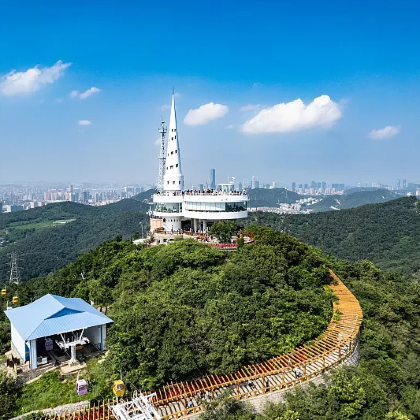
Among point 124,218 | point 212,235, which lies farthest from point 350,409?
point 124,218

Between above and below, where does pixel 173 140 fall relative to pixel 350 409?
above

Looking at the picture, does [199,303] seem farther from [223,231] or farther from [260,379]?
[223,231]

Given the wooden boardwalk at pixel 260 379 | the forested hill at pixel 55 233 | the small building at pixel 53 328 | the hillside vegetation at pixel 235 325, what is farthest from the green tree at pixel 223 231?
the forested hill at pixel 55 233

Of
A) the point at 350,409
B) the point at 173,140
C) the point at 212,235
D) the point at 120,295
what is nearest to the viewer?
the point at 350,409

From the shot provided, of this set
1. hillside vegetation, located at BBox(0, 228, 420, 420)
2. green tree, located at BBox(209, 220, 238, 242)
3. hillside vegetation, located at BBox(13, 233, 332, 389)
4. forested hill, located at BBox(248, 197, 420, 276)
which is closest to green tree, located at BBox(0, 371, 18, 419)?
hillside vegetation, located at BBox(0, 228, 420, 420)

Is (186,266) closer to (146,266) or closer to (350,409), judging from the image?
(146,266)

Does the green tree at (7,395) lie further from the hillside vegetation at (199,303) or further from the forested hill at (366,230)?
the forested hill at (366,230)

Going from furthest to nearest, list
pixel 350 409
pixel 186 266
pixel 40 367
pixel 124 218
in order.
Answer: pixel 124 218, pixel 186 266, pixel 40 367, pixel 350 409
